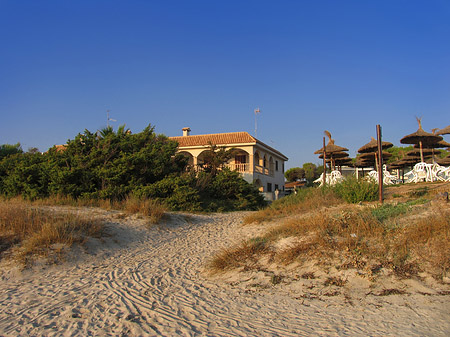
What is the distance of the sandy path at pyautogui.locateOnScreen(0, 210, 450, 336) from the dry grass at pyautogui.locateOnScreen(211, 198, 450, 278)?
0.73 metres

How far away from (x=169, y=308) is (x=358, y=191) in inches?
400

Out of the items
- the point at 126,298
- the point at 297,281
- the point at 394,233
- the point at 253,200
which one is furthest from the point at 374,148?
the point at 126,298

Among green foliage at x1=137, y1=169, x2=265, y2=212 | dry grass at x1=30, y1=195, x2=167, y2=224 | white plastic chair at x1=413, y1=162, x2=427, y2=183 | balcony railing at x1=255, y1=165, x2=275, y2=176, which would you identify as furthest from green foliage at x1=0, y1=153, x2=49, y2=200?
white plastic chair at x1=413, y1=162, x2=427, y2=183

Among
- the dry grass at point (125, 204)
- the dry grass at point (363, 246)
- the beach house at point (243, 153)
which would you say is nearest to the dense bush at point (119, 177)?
the dry grass at point (125, 204)

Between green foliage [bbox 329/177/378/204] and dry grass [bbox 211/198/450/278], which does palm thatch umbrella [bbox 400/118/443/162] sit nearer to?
green foliage [bbox 329/177/378/204]

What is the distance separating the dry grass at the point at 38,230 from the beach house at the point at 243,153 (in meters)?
16.2

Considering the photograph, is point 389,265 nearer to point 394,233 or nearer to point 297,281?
point 394,233

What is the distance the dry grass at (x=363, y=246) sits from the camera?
524 centimetres

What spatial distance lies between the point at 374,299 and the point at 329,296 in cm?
58

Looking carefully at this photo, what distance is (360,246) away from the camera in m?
5.79

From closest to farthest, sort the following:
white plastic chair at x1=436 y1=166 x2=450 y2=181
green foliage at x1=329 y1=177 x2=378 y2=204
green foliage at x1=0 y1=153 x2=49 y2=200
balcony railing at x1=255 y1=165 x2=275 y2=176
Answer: green foliage at x1=329 y1=177 x2=378 y2=204 → green foliage at x1=0 y1=153 x2=49 y2=200 → white plastic chair at x1=436 y1=166 x2=450 y2=181 → balcony railing at x1=255 y1=165 x2=275 y2=176

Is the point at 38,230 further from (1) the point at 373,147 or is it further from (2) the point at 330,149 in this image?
(1) the point at 373,147

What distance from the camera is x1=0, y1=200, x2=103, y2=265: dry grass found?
21.6 ft

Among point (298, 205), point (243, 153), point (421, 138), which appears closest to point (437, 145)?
point (421, 138)
